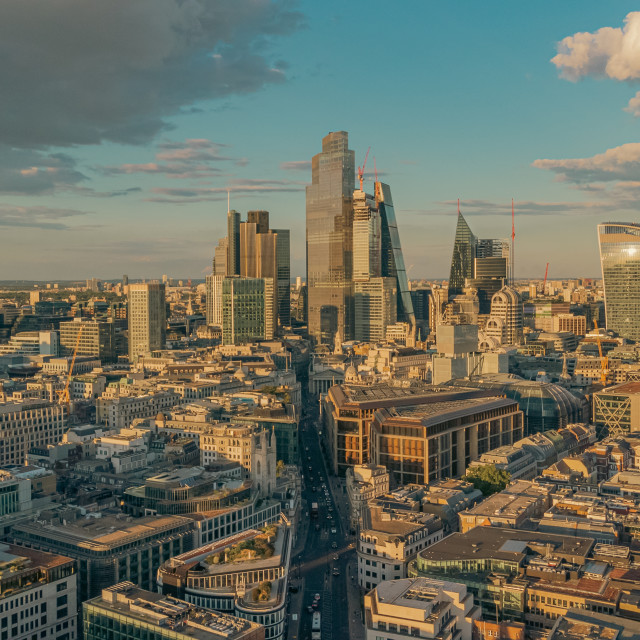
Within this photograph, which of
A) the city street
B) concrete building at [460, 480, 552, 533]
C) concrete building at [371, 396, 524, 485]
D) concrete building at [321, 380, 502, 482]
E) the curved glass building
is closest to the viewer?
the city street

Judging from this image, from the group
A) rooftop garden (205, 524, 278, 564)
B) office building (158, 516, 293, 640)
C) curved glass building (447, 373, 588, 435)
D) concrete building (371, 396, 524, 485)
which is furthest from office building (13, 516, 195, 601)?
curved glass building (447, 373, 588, 435)

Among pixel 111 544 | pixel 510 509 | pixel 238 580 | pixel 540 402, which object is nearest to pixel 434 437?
pixel 510 509

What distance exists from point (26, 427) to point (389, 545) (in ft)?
215

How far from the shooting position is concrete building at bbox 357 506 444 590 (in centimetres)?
7419

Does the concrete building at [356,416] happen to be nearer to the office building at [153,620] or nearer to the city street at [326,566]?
the city street at [326,566]

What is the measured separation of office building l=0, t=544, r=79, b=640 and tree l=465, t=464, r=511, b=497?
166ft

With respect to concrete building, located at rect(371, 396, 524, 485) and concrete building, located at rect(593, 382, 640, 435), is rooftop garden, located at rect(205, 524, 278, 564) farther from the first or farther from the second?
concrete building, located at rect(593, 382, 640, 435)

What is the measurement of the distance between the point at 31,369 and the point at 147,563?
136334mm

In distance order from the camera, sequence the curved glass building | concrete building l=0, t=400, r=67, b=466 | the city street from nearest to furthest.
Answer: the city street → concrete building l=0, t=400, r=67, b=466 → the curved glass building

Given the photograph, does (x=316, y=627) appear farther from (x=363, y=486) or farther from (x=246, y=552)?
(x=363, y=486)

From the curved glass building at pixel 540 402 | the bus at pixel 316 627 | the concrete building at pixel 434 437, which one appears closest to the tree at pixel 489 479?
the concrete building at pixel 434 437

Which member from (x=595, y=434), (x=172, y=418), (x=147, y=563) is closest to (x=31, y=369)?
(x=172, y=418)

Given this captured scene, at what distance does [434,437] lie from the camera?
10906 cm

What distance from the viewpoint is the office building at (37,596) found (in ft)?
198
